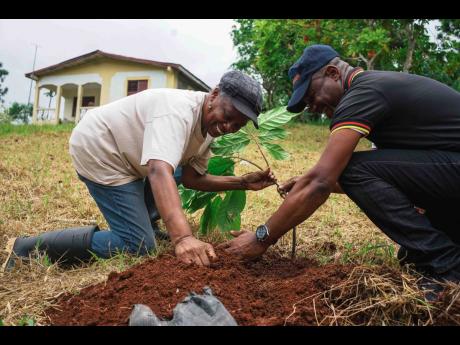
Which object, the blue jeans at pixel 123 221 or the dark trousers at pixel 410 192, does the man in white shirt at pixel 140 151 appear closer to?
the blue jeans at pixel 123 221

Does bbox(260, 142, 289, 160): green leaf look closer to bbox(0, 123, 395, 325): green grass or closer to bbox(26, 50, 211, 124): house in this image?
bbox(0, 123, 395, 325): green grass

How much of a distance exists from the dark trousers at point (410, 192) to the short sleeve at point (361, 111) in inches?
7.8

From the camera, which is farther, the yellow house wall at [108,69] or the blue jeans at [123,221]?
the yellow house wall at [108,69]

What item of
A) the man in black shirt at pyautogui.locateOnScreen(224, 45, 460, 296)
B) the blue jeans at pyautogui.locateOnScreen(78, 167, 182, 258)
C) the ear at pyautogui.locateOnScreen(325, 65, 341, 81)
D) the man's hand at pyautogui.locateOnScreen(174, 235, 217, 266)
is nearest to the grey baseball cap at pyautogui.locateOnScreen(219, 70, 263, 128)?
the ear at pyautogui.locateOnScreen(325, 65, 341, 81)

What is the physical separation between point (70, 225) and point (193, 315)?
246cm

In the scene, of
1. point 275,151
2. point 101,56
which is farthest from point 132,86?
point 275,151

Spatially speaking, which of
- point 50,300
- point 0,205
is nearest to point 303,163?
point 0,205

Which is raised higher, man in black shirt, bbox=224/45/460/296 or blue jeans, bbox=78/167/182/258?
man in black shirt, bbox=224/45/460/296

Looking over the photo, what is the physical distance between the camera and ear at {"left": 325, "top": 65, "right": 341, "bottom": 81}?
2.31 meters

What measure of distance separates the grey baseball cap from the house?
14518 mm

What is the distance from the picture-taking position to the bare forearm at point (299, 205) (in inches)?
81.3

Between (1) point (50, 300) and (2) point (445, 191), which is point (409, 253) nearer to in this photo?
(2) point (445, 191)

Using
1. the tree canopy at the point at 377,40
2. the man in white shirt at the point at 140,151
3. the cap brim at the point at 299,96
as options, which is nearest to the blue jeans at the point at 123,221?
the man in white shirt at the point at 140,151

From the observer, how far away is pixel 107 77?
1778 centimetres
